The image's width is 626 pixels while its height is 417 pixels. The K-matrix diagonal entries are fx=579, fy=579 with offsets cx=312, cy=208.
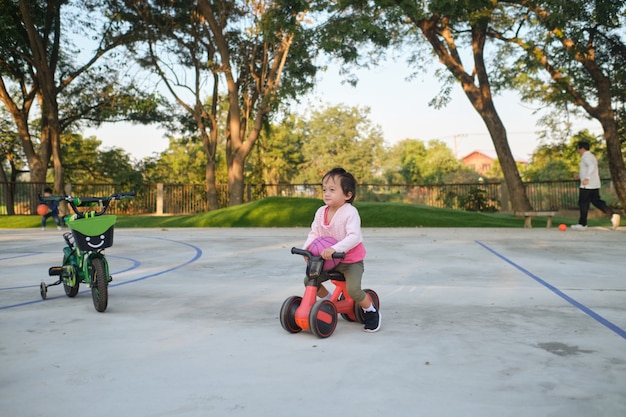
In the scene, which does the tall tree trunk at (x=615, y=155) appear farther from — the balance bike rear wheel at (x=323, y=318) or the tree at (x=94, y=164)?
the tree at (x=94, y=164)

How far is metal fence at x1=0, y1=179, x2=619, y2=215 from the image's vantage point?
2724 centimetres

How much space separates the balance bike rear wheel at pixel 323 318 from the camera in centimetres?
407

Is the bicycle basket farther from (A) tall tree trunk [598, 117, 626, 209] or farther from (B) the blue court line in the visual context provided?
(A) tall tree trunk [598, 117, 626, 209]

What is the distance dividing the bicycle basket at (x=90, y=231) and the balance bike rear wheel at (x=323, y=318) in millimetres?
2346

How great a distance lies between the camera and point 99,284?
5.13 m

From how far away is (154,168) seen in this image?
36469 mm

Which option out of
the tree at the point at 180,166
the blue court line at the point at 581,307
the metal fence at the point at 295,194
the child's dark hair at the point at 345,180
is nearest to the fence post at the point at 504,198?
the metal fence at the point at 295,194

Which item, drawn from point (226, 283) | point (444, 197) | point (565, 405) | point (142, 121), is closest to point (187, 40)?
point (142, 121)

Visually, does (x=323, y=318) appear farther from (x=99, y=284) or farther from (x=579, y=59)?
(x=579, y=59)

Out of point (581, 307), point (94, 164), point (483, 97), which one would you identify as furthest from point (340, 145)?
point (581, 307)

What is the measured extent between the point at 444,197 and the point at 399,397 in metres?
27.4

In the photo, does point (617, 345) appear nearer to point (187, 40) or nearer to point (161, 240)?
point (161, 240)

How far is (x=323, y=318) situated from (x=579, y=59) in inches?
766

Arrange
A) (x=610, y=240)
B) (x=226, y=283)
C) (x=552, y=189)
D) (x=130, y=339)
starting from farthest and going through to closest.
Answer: (x=552, y=189)
(x=610, y=240)
(x=226, y=283)
(x=130, y=339)
